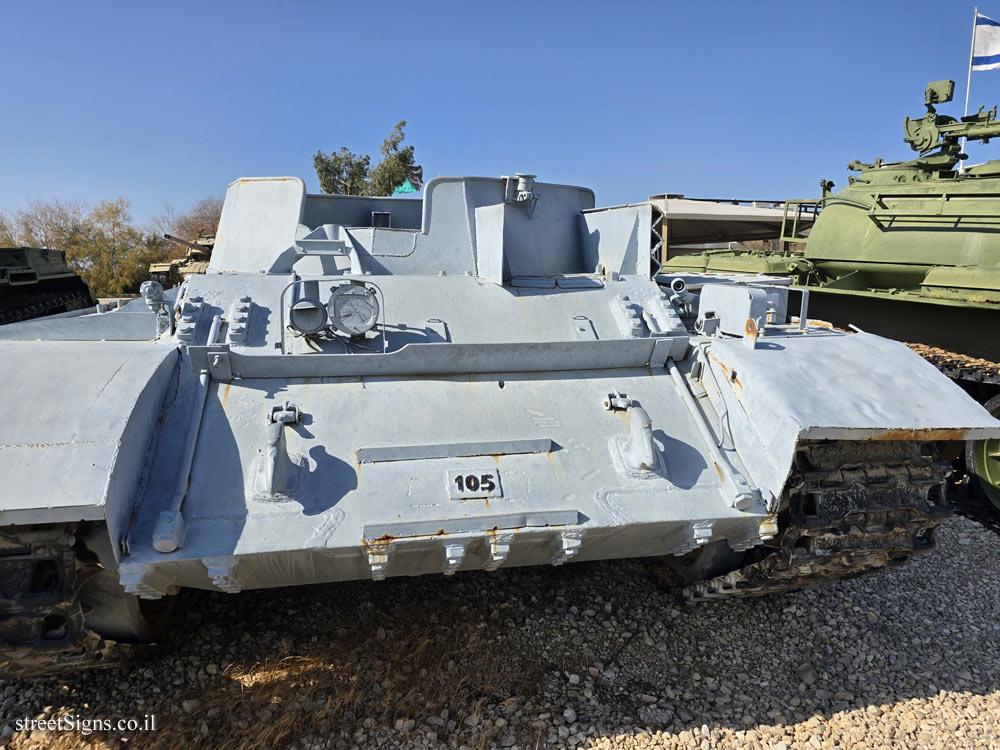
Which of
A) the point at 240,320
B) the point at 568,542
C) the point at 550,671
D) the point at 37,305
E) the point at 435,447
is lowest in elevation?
the point at 550,671

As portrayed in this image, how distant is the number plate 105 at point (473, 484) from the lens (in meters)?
3.10

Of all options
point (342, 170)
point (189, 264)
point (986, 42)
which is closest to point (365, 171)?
point (342, 170)

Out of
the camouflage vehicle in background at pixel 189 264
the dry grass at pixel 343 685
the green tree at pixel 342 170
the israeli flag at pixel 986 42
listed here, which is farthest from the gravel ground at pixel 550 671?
the green tree at pixel 342 170

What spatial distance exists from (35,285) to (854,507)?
14.1 metres

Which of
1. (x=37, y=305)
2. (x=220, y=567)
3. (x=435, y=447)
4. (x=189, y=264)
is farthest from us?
(x=189, y=264)

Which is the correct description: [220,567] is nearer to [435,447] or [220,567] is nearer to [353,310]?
[435,447]

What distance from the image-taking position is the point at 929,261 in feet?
25.7

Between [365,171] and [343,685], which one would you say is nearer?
[343,685]

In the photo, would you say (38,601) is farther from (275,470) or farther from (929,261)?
(929,261)

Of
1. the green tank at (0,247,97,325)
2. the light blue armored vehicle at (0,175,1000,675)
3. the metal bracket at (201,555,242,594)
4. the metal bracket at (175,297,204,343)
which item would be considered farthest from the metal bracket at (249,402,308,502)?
the green tank at (0,247,97,325)

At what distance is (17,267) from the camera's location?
12.1m

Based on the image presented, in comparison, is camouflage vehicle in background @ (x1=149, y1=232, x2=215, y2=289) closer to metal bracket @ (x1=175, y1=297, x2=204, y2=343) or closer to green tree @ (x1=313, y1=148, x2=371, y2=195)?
green tree @ (x1=313, y1=148, x2=371, y2=195)

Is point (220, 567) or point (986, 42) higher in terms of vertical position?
point (986, 42)

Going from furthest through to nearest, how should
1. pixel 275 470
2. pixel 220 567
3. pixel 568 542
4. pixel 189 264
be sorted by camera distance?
pixel 189 264 < pixel 568 542 < pixel 275 470 < pixel 220 567
